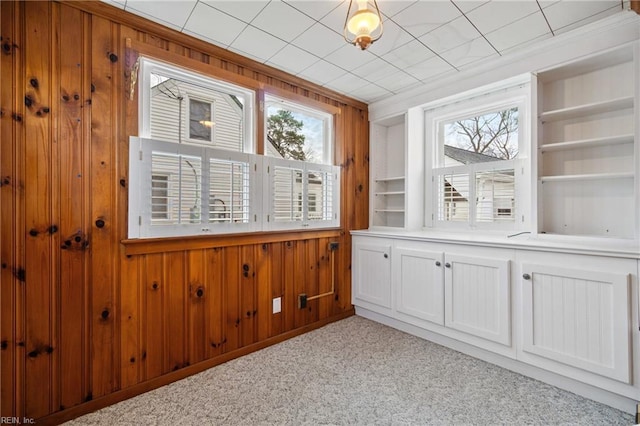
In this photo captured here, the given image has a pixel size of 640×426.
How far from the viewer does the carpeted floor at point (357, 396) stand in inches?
68.9

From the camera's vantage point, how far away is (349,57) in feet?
8.05

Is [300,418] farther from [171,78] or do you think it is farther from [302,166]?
[171,78]

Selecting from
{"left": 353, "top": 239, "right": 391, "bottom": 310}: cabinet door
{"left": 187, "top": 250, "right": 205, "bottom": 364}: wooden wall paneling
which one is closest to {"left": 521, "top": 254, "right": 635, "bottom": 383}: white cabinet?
{"left": 353, "top": 239, "right": 391, "bottom": 310}: cabinet door

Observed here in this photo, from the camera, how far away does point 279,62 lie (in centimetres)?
254

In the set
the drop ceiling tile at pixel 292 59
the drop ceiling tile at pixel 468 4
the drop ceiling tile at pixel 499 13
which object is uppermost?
the drop ceiling tile at pixel 292 59

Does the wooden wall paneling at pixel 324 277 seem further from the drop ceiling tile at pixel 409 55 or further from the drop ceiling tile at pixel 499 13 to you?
the drop ceiling tile at pixel 499 13

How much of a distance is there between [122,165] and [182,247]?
656mm

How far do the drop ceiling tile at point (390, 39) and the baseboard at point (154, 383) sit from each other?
2.52 meters

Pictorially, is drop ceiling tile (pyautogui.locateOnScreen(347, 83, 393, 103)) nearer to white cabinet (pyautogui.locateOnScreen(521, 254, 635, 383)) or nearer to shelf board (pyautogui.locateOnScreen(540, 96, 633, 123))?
shelf board (pyautogui.locateOnScreen(540, 96, 633, 123))

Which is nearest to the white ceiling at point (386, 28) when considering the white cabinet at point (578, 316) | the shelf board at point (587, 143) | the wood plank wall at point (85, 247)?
the wood plank wall at point (85, 247)

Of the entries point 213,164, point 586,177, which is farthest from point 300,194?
point 586,177

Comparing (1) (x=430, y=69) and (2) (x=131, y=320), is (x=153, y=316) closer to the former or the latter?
(2) (x=131, y=320)

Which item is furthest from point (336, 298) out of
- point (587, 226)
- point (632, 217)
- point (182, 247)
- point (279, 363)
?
point (632, 217)

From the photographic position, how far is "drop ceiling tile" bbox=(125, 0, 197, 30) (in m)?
1.81
